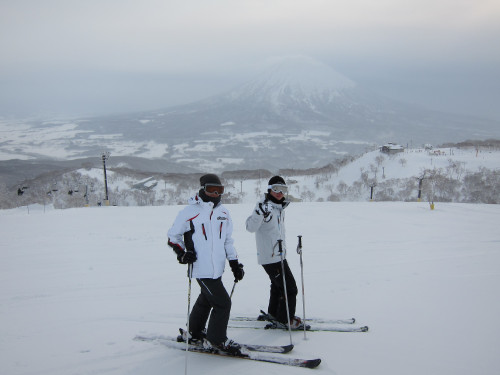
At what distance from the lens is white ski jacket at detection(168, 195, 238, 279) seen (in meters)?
3.54

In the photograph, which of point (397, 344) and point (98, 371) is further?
point (397, 344)

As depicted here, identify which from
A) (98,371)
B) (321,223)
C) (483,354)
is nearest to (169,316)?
(98,371)

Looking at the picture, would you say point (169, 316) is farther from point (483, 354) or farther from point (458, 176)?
point (458, 176)

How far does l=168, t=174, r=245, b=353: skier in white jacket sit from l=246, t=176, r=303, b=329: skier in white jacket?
532 millimetres

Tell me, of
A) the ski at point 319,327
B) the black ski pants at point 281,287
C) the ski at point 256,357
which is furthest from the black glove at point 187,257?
the ski at point 319,327

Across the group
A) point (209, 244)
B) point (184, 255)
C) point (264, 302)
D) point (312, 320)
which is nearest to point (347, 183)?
point (264, 302)

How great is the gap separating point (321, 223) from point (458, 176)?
2790 inches

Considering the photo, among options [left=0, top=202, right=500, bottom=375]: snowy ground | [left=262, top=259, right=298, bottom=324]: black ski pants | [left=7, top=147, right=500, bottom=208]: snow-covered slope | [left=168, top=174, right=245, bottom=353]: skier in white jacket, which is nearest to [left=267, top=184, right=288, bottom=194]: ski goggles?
[left=168, top=174, right=245, bottom=353]: skier in white jacket

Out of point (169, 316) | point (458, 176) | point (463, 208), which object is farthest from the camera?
point (458, 176)

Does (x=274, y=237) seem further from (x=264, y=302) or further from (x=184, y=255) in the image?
(x=264, y=302)

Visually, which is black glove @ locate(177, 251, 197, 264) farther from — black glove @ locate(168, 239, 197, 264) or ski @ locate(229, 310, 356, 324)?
ski @ locate(229, 310, 356, 324)

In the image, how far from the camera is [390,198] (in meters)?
62.7

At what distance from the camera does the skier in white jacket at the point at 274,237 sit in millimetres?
4113

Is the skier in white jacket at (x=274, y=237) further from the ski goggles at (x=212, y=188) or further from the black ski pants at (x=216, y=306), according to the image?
the black ski pants at (x=216, y=306)
